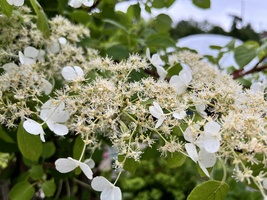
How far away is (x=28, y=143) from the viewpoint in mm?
422

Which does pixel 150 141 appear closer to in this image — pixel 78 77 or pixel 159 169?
pixel 78 77

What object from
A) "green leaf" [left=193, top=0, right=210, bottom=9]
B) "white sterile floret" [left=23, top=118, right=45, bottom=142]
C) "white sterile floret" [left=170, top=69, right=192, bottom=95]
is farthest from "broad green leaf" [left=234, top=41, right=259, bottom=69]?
"white sterile floret" [left=23, top=118, right=45, bottom=142]

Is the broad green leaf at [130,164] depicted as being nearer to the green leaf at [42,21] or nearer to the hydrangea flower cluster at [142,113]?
the hydrangea flower cluster at [142,113]

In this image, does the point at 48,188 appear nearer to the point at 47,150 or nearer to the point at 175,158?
the point at 47,150

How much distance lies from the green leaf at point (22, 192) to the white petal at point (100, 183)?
20 cm

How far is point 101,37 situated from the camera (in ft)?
2.12

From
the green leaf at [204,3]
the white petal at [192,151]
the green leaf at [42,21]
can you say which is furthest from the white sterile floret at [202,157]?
the green leaf at [204,3]

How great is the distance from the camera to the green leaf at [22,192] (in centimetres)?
50

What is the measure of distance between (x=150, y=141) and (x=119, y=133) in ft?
0.09

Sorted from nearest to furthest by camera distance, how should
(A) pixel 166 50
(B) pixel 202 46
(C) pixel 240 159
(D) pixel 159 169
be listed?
(C) pixel 240 159
(A) pixel 166 50
(D) pixel 159 169
(B) pixel 202 46

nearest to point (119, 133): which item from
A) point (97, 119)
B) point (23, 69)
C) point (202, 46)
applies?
point (97, 119)

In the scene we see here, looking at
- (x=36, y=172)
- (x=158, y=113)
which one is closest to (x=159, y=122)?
(x=158, y=113)

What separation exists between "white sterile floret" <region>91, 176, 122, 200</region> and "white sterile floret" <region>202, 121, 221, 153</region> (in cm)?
7

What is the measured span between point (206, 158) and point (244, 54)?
1.03 ft
